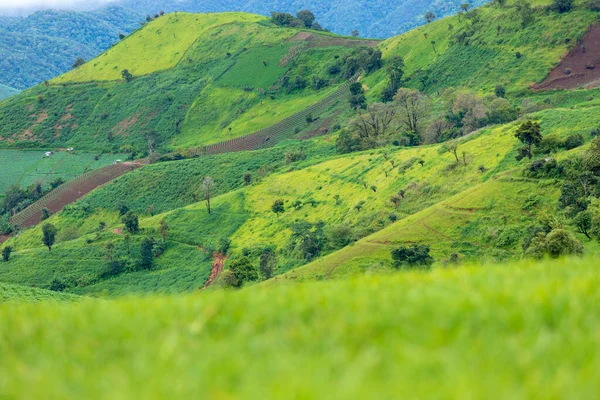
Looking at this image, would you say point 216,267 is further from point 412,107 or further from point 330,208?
point 412,107

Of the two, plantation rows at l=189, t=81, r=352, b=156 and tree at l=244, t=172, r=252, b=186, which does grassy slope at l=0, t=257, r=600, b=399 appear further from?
plantation rows at l=189, t=81, r=352, b=156

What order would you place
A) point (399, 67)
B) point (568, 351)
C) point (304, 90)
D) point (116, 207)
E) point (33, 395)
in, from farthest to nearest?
point (304, 90) → point (399, 67) → point (116, 207) → point (568, 351) → point (33, 395)

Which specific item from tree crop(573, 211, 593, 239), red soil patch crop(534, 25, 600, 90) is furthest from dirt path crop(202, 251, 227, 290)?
red soil patch crop(534, 25, 600, 90)

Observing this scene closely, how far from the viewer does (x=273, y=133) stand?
158 meters

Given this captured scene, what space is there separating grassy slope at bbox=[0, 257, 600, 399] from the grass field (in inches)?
6343

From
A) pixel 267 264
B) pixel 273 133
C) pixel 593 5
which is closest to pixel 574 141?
pixel 267 264

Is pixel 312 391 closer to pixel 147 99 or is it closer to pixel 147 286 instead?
pixel 147 286

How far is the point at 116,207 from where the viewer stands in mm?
129000

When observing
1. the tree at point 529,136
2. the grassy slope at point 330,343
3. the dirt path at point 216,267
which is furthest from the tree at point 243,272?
the grassy slope at point 330,343

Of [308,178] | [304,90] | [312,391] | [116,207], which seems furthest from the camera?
[304,90]

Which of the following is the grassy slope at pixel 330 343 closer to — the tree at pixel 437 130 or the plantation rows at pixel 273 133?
the tree at pixel 437 130

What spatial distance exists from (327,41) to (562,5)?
79227 millimetres

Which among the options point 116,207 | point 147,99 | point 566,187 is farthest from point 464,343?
point 147,99

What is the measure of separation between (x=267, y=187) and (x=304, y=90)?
74643mm
